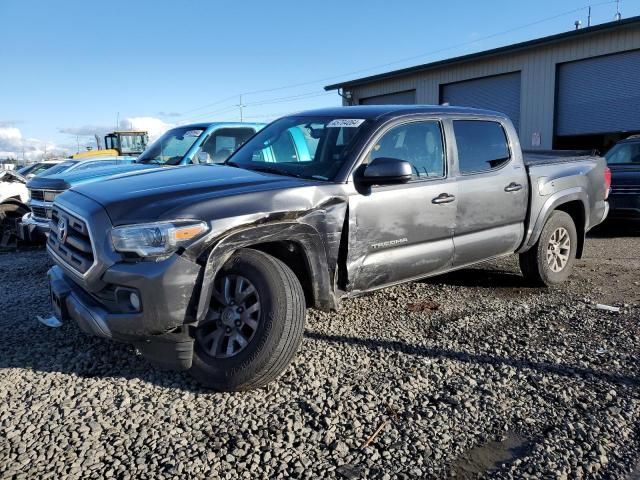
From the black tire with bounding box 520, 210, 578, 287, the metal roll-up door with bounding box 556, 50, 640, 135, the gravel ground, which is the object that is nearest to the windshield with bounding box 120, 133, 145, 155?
the metal roll-up door with bounding box 556, 50, 640, 135

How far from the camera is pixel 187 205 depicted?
130 inches

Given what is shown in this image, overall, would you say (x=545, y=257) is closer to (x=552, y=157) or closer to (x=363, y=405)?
(x=552, y=157)

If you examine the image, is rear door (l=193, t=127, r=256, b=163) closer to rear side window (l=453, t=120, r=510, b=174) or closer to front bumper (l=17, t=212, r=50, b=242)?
front bumper (l=17, t=212, r=50, b=242)

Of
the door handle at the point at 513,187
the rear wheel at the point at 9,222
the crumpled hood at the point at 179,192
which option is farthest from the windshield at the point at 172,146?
the door handle at the point at 513,187

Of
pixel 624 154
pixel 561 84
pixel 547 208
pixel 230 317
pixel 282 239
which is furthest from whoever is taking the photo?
pixel 561 84

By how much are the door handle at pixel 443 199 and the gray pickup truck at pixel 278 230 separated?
0.04ft

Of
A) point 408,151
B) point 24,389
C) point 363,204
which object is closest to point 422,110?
point 408,151

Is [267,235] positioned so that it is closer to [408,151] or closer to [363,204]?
[363,204]

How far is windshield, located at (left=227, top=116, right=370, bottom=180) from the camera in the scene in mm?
4242

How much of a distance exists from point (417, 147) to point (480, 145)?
89 cm

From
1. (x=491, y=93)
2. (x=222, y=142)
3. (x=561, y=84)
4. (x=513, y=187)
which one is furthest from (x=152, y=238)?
(x=491, y=93)

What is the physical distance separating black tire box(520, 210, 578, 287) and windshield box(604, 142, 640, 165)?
519cm

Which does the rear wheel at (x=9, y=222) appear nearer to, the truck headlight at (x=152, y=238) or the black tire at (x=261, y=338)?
the truck headlight at (x=152, y=238)

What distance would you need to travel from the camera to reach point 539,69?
19031mm
